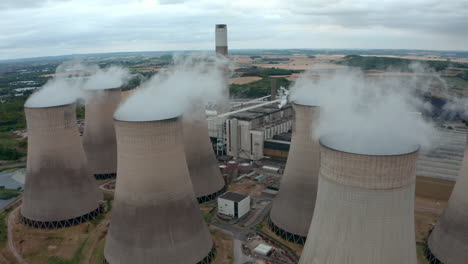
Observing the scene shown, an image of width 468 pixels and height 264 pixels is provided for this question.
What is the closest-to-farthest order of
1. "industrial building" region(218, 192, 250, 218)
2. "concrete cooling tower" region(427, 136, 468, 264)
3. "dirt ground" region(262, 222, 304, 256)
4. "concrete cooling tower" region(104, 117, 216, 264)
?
"concrete cooling tower" region(104, 117, 216, 264) < "concrete cooling tower" region(427, 136, 468, 264) < "dirt ground" region(262, 222, 304, 256) < "industrial building" region(218, 192, 250, 218)

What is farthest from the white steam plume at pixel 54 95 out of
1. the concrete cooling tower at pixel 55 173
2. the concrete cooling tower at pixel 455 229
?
the concrete cooling tower at pixel 455 229

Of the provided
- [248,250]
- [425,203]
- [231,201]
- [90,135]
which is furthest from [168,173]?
[425,203]

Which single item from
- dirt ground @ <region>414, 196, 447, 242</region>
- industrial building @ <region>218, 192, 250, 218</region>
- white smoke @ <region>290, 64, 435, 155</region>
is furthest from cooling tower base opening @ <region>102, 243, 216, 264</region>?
dirt ground @ <region>414, 196, 447, 242</region>

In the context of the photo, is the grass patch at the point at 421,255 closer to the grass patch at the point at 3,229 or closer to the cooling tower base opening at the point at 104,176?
the grass patch at the point at 3,229

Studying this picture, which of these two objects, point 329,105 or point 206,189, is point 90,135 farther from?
point 329,105

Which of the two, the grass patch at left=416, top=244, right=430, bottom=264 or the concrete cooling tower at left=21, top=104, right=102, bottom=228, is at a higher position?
the concrete cooling tower at left=21, top=104, right=102, bottom=228

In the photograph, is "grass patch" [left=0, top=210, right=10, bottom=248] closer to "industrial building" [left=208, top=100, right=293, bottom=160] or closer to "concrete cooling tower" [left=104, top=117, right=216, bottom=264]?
"concrete cooling tower" [left=104, top=117, right=216, bottom=264]

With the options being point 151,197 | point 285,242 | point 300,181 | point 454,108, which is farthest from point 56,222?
point 454,108
